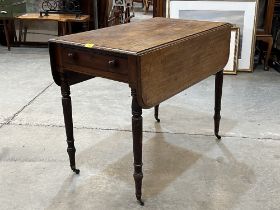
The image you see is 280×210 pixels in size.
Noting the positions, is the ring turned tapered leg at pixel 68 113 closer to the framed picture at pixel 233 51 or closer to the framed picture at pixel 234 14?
the framed picture at pixel 233 51

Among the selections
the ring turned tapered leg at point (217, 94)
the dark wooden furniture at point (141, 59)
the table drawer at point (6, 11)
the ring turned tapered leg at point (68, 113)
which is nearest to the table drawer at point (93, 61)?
the dark wooden furniture at point (141, 59)

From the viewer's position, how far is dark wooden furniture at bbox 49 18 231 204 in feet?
5.04

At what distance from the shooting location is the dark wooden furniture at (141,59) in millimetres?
1536

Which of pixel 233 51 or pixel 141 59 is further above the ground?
pixel 141 59

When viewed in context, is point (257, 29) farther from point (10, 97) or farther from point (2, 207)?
point (2, 207)

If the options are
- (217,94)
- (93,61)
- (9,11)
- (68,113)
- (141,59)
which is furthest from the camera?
(9,11)

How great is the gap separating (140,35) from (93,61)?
0.30 m

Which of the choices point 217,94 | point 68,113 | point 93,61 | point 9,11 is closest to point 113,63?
point 93,61

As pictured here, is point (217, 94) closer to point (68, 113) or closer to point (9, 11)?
point (68, 113)

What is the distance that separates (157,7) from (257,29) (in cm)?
116

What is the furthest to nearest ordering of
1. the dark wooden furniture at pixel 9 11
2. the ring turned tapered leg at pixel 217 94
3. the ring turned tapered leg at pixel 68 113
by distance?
1. the dark wooden furniture at pixel 9 11
2. the ring turned tapered leg at pixel 217 94
3. the ring turned tapered leg at pixel 68 113

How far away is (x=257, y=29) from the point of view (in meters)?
4.07

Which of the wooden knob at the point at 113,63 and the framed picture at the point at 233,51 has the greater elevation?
the wooden knob at the point at 113,63

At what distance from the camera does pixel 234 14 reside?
3781mm
